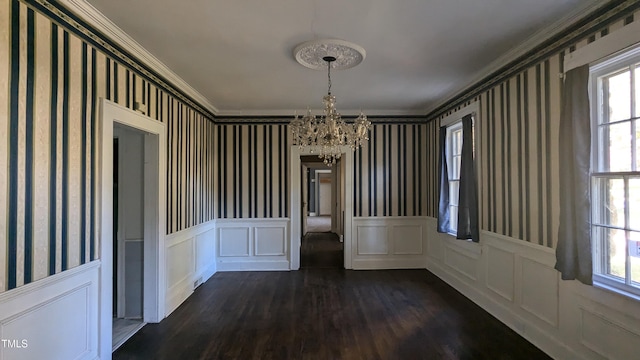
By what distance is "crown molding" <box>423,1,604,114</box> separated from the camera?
2393 millimetres

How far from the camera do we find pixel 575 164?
2434mm

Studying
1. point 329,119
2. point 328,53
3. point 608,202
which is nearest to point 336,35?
point 328,53

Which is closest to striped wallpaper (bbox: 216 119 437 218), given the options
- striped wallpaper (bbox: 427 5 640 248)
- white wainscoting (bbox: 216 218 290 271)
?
white wainscoting (bbox: 216 218 290 271)

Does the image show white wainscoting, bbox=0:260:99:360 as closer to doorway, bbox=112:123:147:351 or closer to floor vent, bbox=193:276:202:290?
doorway, bbox=112:123:147:351

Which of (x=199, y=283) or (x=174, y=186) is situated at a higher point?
(x=174, y=186)

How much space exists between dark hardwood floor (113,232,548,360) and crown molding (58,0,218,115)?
2677 millimetres

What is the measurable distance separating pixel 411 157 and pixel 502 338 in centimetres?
332

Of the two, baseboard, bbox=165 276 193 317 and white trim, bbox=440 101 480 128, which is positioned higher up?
white trim, bbox=440 101 480 128

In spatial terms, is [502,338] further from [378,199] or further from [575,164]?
[378,199]

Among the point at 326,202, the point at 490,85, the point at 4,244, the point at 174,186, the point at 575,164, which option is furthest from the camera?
the point at 326,202

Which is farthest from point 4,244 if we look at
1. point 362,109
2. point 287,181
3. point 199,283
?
point 362,109

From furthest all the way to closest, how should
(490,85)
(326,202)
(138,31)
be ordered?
1. (326,202)
2. (490,85)
3. (138,31)

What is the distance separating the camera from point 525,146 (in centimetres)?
315

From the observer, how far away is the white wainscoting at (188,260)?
12.7 ft
